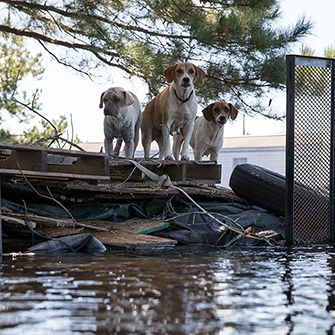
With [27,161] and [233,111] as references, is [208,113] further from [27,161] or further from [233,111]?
[27,161]

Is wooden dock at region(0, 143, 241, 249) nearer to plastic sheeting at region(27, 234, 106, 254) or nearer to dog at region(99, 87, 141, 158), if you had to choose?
plastic sheeting at region(27, 234, 106, 254)

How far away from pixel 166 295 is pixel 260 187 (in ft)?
20.7

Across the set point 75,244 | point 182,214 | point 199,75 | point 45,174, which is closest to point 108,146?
point 199,75

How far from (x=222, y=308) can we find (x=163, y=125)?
696 centimetres

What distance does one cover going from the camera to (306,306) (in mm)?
4281

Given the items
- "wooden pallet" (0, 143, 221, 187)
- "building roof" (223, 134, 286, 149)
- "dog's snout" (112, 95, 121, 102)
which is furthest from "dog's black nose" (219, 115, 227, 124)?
"building roof" (223, 134, 286, 149)

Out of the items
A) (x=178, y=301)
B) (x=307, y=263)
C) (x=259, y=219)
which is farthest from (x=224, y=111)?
(x=178, y=301)

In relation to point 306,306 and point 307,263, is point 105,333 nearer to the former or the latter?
point 306,306

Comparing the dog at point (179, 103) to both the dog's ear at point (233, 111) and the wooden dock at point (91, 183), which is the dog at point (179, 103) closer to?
the wooden dock at point (91, 183)

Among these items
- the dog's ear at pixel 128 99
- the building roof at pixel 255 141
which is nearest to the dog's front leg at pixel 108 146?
the dog's ear at pixel 128 99

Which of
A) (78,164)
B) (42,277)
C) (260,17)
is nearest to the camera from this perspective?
(42,277)

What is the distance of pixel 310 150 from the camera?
391 inches

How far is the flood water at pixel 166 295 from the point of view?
144 inches

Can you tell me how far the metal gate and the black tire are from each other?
627 millimetres
